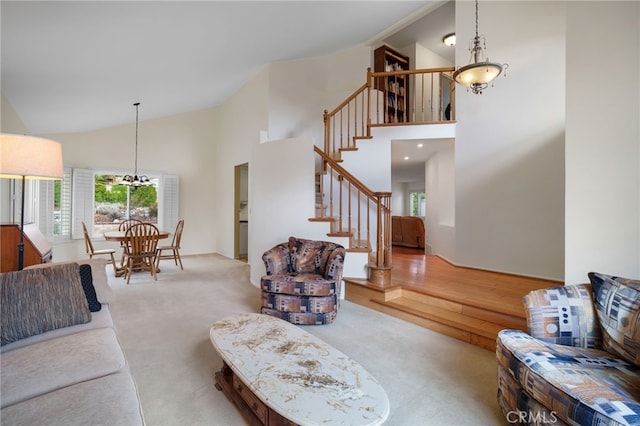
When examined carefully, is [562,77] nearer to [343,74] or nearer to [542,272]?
[542,272]

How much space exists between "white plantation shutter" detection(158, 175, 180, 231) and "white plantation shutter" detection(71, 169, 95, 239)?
1.29 meters

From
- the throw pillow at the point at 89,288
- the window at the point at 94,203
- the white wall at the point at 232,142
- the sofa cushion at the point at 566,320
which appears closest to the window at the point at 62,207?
the window at the point at 94,203

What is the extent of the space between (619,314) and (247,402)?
211 centimetres

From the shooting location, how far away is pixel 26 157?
1.89 metres

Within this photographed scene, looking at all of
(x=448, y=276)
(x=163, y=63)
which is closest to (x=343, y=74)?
(x=163, y=63)

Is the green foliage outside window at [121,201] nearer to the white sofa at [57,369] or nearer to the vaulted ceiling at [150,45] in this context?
the vaulted ceiling at [150,45]

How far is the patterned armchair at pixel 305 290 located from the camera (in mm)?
2938

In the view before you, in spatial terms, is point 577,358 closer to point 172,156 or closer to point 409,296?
point 409,296

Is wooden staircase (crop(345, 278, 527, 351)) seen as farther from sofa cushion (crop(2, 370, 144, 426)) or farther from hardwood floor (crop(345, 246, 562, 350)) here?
sofa cushion (crop(2, 370, 144, 426))

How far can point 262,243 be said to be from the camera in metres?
4.21

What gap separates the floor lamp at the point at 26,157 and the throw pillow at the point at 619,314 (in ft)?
12.1

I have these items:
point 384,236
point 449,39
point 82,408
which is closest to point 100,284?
point 82,408

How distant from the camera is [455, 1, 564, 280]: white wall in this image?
3.73 meters

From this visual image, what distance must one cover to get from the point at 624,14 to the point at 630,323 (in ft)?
6.39
